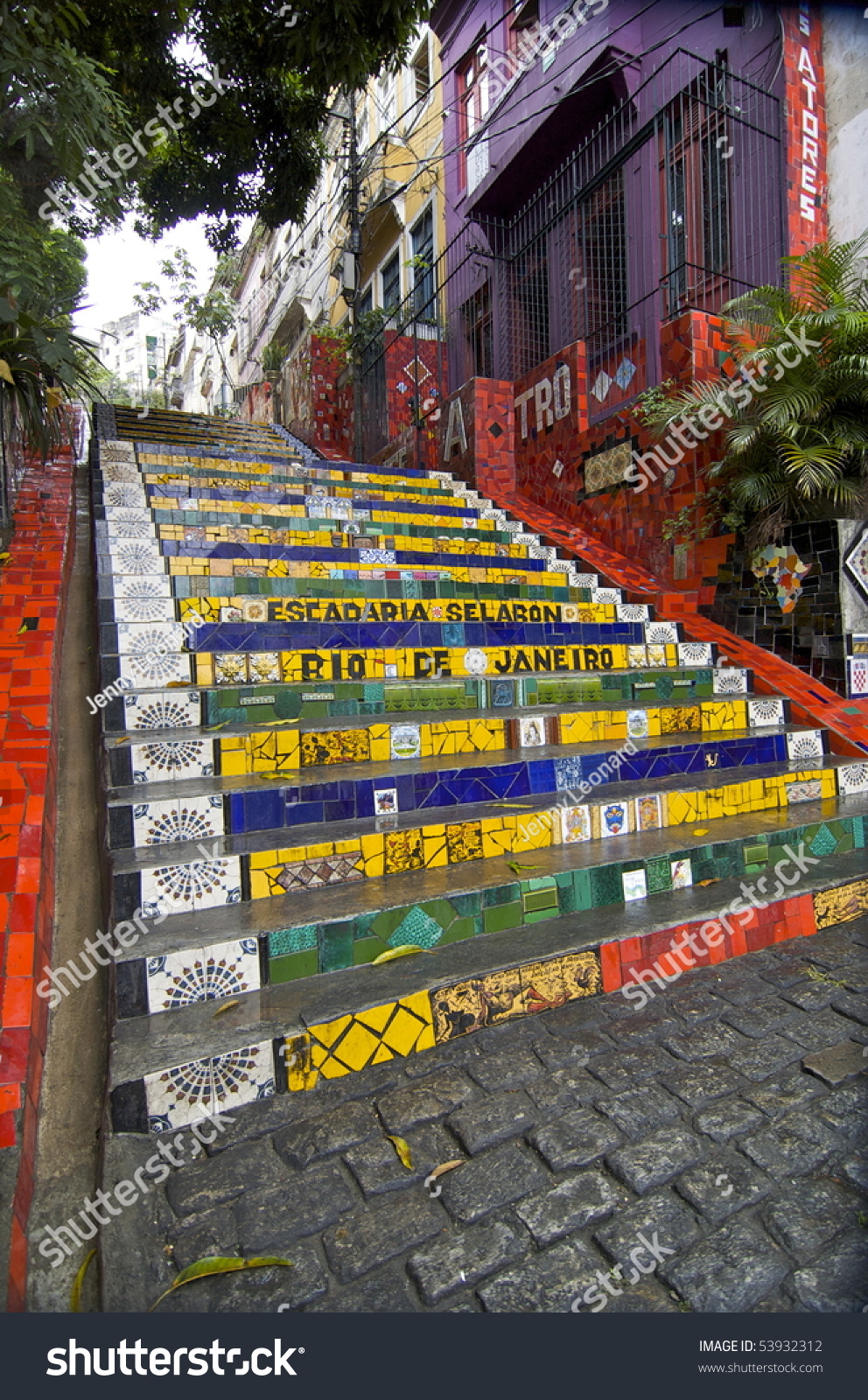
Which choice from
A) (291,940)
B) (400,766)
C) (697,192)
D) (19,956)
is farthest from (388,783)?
(697,192)

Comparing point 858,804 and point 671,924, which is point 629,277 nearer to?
point 858,804

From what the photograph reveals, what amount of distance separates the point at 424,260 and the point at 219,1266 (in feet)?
46.9

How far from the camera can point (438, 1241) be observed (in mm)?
1300

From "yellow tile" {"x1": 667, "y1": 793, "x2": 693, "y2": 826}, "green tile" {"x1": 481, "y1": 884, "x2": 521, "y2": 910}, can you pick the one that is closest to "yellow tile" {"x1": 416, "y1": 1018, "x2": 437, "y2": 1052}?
"green tile" {"x1": 481, "y1": 884, "x2": 521, "y2": 910}

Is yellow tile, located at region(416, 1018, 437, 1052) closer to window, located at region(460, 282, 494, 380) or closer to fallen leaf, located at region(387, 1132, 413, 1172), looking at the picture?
fallen leaf, located at region(387, 1132, 413, 1172)

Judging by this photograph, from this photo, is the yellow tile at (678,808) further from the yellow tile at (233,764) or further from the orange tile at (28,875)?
the orange tile at (28,875)

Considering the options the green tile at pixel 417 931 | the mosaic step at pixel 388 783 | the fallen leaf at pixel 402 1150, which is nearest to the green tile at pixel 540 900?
the green tile at pixel 417 931

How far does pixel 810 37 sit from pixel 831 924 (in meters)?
7.61

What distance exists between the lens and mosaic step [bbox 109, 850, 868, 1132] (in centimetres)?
158

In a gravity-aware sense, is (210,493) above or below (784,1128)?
above

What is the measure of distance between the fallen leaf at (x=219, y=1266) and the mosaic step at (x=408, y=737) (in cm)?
157

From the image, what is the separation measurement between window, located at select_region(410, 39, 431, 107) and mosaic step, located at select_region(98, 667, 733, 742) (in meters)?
14.0

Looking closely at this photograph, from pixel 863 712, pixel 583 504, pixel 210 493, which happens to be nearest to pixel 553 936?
pixel 863 712

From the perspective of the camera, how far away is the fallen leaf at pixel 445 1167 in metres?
1.45
